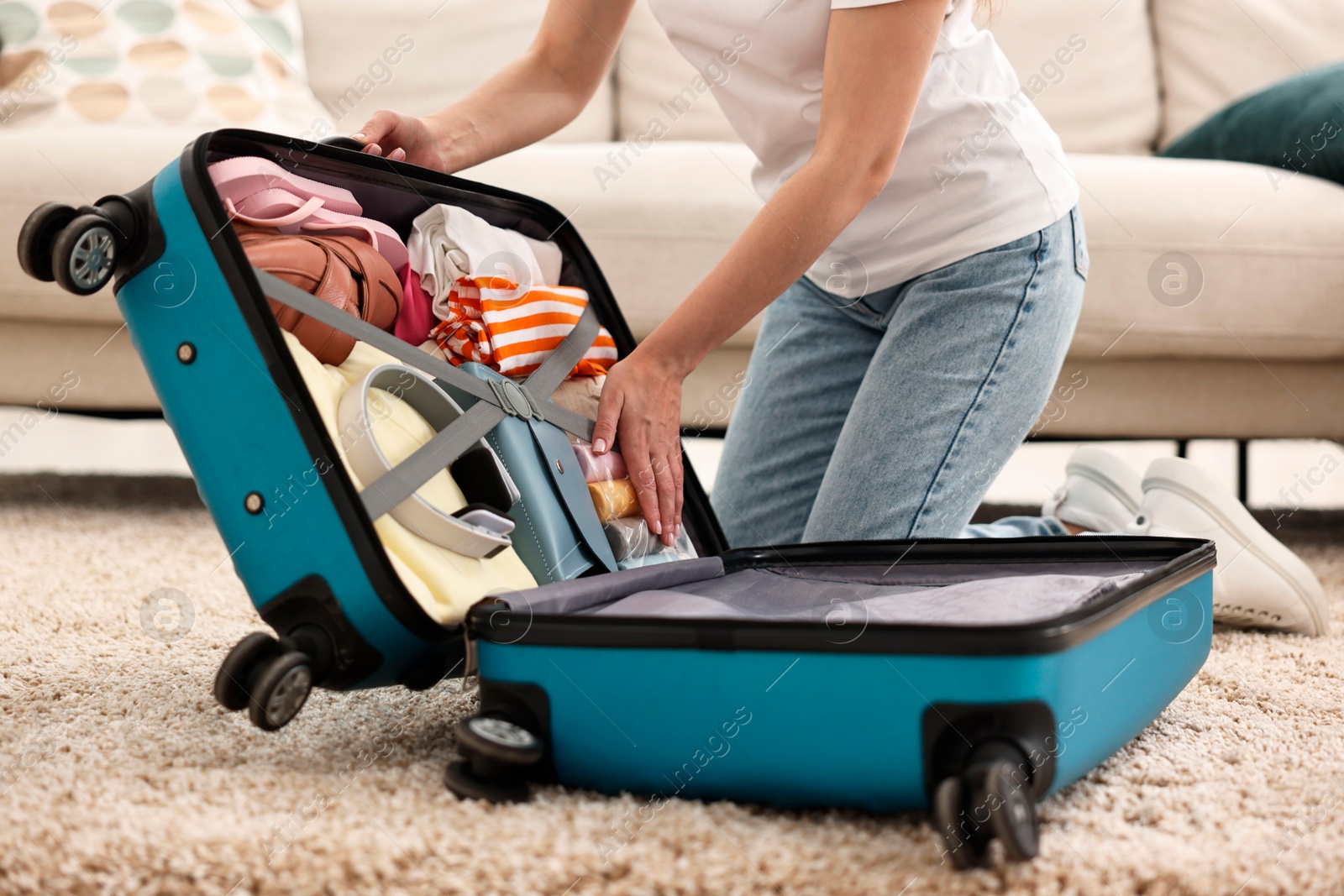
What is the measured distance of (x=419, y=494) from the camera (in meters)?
0.62

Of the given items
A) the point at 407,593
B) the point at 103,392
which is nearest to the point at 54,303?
the point at 103,392

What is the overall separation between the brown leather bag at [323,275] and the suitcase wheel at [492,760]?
248 mm

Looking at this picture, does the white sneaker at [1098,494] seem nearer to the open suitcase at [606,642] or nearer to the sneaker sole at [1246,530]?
the sneaker sole at [1246,530]

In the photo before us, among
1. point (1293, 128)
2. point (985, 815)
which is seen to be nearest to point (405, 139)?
point (985, 815)

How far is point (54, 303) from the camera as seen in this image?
1.31m

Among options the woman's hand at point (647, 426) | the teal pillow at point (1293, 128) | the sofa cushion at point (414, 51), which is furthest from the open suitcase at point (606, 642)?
the sofa cushion at point (414, 51)

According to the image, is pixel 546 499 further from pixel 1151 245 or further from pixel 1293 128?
pixel 1293 128

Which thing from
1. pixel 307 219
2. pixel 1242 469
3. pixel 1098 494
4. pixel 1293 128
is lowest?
pixel 1242 469

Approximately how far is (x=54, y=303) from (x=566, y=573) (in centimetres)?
94

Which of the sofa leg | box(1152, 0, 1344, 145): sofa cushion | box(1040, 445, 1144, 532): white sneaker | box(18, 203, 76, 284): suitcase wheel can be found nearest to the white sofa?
the sofa leg

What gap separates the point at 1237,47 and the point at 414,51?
1.31 meters

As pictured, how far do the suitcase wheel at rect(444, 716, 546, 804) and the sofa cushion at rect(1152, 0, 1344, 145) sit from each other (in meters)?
1.62

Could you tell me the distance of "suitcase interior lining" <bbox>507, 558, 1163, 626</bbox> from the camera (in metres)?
0.55

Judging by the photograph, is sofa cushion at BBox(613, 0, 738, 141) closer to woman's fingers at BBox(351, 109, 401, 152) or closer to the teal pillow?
the teal pillow
